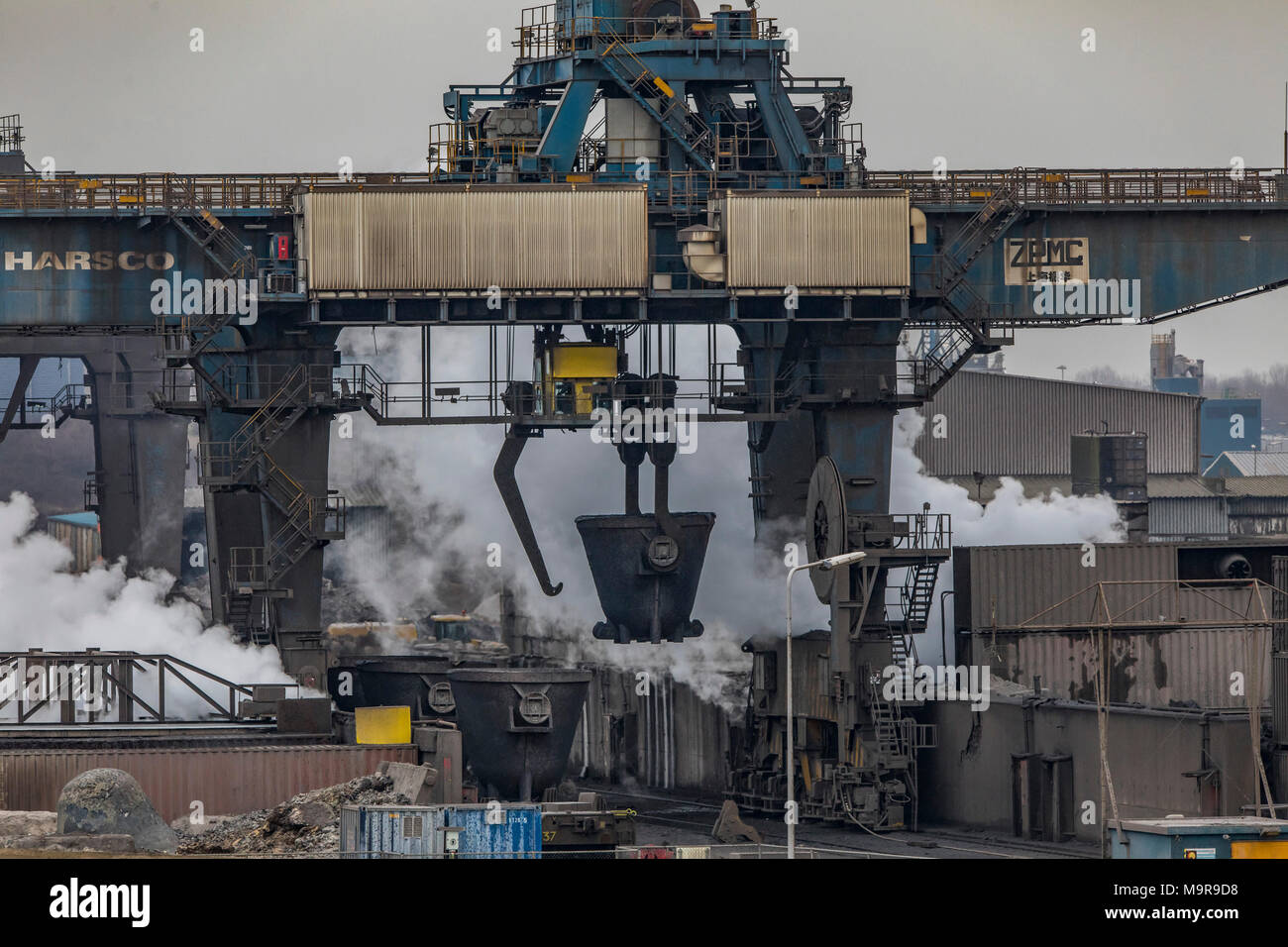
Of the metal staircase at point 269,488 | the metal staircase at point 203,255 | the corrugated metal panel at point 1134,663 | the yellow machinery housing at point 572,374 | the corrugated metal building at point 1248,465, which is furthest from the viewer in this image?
the corrugated metal building at point 1248,465

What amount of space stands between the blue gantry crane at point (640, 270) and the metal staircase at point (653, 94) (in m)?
0.07

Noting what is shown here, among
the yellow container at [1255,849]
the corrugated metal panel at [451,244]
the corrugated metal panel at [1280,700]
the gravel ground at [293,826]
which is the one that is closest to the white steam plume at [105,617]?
the gravel ground at [293,826]

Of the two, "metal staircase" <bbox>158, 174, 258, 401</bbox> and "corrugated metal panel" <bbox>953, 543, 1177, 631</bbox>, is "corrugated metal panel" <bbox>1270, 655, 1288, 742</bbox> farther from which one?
"metal staircase" <bbox>158, 174, 258, 401</bbox>

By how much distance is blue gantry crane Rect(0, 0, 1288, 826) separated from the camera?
49.3 m

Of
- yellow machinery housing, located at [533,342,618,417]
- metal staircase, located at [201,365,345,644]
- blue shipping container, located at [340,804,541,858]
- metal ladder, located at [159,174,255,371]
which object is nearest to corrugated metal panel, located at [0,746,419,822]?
blue shipping container, located at [340,804,541,858]

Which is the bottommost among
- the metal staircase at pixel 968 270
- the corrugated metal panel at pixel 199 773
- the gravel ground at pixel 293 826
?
the gravel ground at pixel 293 826

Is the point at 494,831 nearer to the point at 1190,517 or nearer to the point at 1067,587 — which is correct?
the point at 1067,587

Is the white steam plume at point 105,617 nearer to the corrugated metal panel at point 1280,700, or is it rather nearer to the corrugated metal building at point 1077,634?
the corrugated metal building at point 1077,634

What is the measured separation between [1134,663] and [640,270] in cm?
1664

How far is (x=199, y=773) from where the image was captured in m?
43.1

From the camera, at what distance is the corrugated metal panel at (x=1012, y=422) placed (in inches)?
3410

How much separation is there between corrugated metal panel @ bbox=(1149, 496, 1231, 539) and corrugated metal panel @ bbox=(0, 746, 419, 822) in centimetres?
5451

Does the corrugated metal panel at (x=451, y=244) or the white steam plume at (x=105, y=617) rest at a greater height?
the corrugated metal panel at (x=451, y=244)
